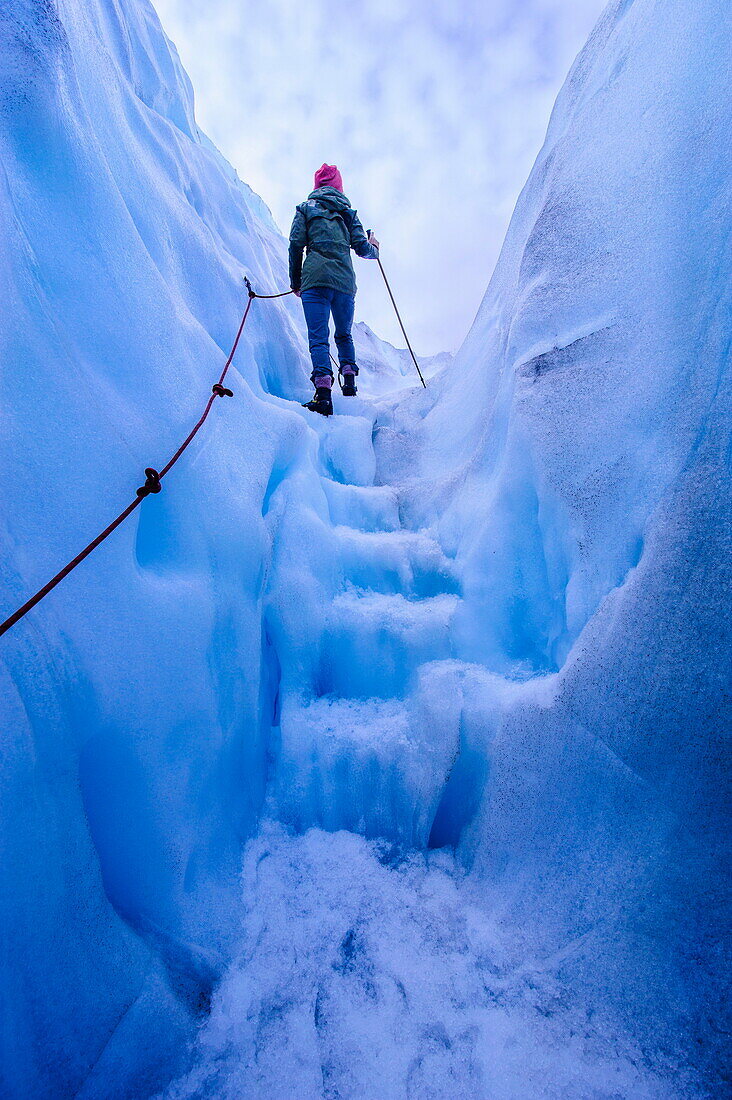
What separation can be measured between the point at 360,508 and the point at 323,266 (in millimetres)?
2061

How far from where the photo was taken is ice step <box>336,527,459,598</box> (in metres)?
2.40

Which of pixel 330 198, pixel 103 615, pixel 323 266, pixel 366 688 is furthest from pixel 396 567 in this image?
pixel 330 198

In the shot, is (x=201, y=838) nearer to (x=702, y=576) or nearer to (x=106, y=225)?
(x=702, y=576)

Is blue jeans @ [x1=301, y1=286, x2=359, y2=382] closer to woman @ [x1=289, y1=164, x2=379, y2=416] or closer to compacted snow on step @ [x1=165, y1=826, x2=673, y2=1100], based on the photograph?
woman @ [x1=289, y1=164, x2=379, y2=416]

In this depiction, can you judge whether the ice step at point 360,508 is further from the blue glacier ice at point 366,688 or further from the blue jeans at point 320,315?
the blue jeans at point 320,315

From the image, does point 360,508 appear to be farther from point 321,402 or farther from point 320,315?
point 320,315

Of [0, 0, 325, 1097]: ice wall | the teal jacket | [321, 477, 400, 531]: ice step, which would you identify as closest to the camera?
[0, 0, 325, 1097]: ice wall

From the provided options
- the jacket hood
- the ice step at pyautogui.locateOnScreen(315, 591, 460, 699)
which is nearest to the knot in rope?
the ice step at pyautogui.locateOnScreen(315, 591, 460, 699)

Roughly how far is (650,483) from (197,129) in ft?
20.0

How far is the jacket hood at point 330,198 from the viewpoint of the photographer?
3.70 meters

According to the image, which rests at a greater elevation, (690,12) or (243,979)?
(690,12)

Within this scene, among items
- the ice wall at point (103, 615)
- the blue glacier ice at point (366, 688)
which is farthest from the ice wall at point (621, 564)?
the ice wall at point (103, 615)

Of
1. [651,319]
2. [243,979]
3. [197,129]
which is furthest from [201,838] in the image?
[197,129]

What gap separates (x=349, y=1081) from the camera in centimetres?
105
